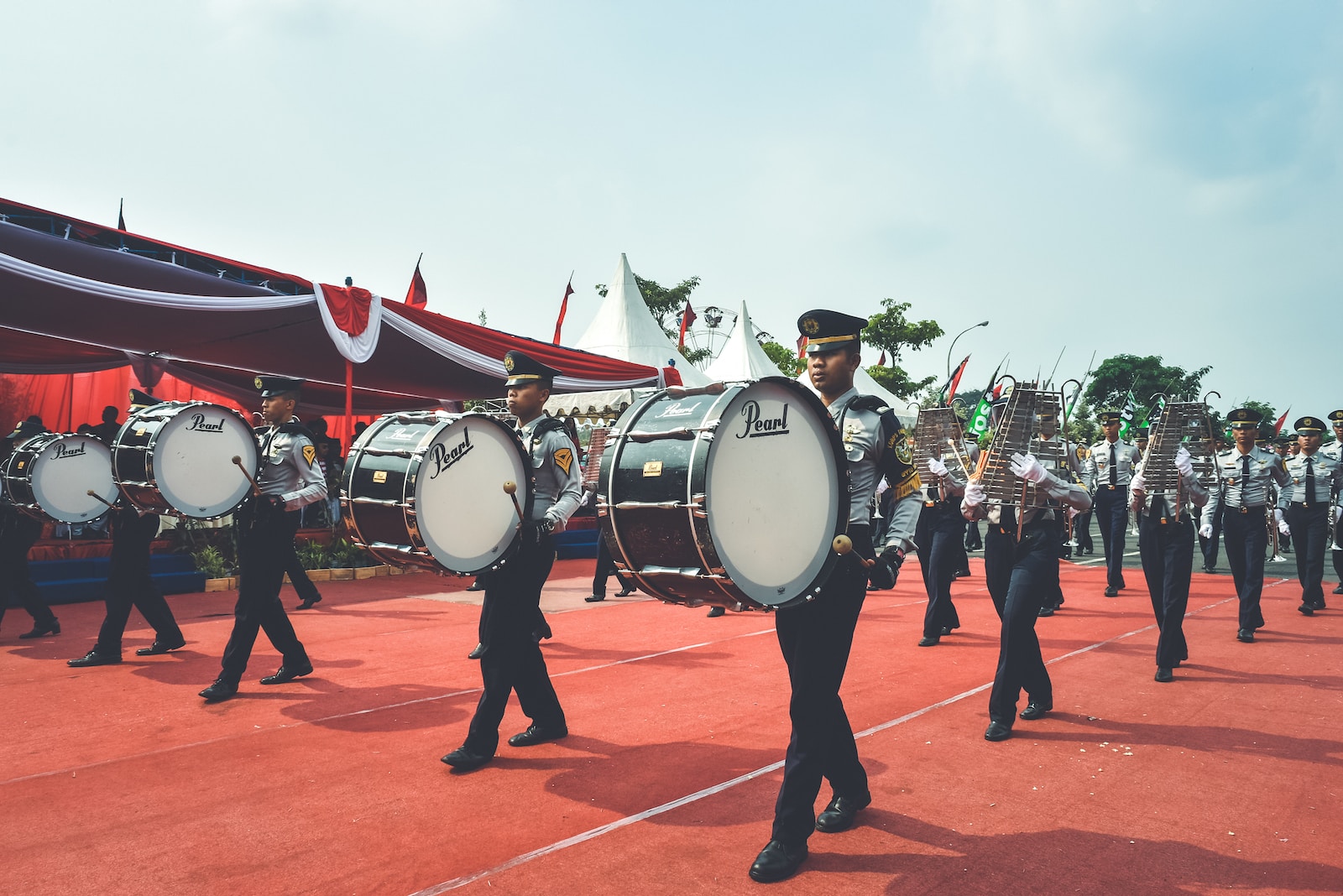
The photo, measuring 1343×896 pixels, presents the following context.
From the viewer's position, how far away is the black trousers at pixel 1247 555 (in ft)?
26.3

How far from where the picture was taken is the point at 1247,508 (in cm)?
857

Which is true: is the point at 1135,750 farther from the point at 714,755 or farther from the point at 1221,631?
the point at 1221,631

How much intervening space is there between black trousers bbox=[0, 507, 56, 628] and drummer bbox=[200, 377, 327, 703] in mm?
3389

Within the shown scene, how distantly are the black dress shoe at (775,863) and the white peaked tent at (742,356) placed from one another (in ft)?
66.8

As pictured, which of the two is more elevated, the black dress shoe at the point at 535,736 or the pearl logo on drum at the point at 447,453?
the pearl logo on drum at the point at 447,453

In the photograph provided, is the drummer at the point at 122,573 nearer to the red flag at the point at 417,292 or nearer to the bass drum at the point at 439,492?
the bass drum at the point at 439,492

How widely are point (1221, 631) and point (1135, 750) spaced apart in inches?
183

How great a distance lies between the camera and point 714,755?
15.3 feet

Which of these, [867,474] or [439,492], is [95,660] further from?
[867,474]

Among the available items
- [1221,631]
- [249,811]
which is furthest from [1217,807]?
[1221,631]

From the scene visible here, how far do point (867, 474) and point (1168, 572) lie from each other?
14.1 ft

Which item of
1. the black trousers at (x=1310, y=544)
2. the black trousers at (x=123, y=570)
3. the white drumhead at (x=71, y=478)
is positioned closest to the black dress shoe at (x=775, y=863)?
the black trousers at (x=123, y=570)

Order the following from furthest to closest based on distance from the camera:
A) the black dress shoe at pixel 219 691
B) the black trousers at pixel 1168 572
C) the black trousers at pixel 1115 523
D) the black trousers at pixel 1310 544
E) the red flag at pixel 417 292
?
1. the red flag at pixel 417 292
2. the black trousers at pixel 1115 523
3. the black trousers at pixel 1310 544
4. the black trousers at pixel 1168 572
5. the black dress shoe at pixel 219 691

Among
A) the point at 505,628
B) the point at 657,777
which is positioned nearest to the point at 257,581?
the point at 505,628
